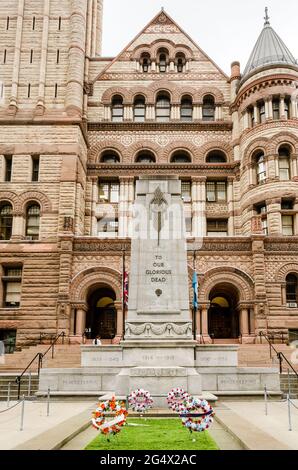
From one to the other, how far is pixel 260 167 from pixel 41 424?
2785 centimetres

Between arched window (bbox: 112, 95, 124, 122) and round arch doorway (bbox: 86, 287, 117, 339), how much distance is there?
1537 cm

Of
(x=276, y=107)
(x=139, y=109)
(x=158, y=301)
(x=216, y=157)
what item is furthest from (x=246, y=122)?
(x=158, y=301)

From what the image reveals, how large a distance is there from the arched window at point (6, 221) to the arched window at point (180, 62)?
62.5 feet

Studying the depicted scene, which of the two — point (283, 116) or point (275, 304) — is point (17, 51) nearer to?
point (283, 116)

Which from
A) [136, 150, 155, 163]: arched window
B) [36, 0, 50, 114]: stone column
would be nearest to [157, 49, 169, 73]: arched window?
[136, 150, 155, 163]: arched window

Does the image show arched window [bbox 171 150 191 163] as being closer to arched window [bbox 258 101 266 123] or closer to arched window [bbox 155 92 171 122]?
arched window [bbox 155 92 171 122]

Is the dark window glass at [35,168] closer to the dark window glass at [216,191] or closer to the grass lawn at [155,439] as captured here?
the dark window glass at [216,191]

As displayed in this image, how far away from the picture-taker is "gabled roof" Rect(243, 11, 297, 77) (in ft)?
117

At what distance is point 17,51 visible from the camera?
36.9 m

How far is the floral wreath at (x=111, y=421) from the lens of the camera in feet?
27.2

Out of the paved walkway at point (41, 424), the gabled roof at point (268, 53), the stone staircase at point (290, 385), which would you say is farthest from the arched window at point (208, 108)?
the paved walkway at point (41, 424)

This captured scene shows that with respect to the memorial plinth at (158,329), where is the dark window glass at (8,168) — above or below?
above

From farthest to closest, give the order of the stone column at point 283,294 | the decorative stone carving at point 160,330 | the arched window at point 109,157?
the arched window at point 109,157 → the stone column at point 283,294 → the decorative stone carving at point 160,330

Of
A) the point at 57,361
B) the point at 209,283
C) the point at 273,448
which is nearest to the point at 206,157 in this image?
the point at 209,283
